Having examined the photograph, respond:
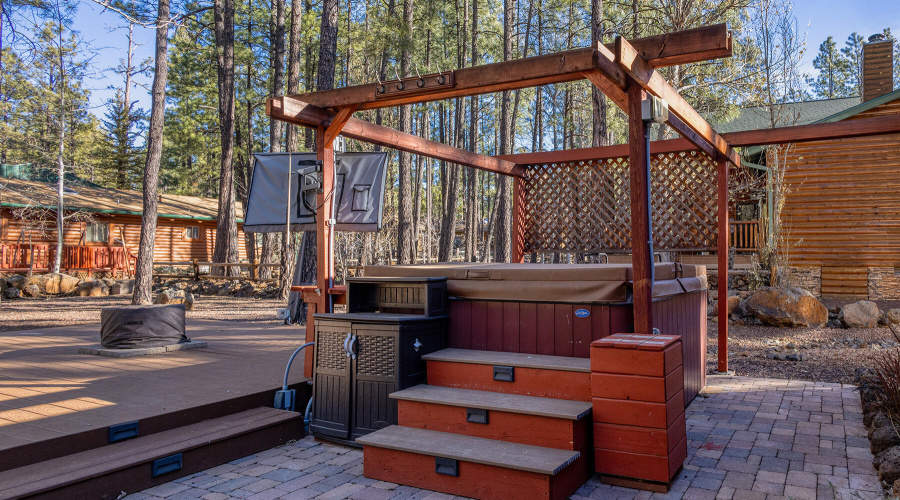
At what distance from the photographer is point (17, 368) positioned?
4.13 m

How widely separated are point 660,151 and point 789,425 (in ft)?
9.00

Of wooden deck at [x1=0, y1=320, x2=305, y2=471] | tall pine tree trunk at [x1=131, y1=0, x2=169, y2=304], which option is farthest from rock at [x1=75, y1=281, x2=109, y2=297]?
wooden deck at [x1=0, y1=320, x2=305, y2=471]

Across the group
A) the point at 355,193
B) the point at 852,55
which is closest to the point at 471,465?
the point at 355,193

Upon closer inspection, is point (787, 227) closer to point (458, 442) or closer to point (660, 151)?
point (660, 151)

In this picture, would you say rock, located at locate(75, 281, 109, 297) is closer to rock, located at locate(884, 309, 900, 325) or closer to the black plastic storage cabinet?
the black plastic storage cabinet

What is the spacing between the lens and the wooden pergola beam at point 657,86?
9.11ft

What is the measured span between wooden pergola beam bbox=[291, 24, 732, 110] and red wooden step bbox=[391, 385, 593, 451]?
1.64 metres

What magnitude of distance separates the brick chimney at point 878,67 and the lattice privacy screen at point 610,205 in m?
10.3

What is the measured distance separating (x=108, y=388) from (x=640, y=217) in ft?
10.9

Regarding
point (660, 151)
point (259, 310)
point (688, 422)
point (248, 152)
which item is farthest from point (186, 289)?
point (688, 422)

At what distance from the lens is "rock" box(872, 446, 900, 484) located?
2412 millimetres

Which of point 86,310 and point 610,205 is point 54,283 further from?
point 610,205

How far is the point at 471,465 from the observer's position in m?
2.54

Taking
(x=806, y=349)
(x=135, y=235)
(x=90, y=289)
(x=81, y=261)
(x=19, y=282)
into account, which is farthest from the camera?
(x=135, y=235)
